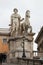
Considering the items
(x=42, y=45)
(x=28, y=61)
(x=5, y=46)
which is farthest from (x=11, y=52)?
(x=42, y=45)

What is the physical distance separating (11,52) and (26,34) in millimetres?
1951

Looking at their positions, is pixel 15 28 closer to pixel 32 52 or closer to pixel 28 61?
pixel 32 52

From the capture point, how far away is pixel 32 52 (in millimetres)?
35656

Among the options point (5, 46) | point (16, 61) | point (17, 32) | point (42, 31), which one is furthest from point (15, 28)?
point (42, 31)

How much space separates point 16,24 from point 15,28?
41 cm

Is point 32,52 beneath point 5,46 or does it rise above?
above

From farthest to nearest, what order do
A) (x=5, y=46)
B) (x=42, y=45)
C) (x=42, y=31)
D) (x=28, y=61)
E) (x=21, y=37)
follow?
1. (x=42, y=45)
2. (x=42, y=31)
3. (x=5, y=46)
4. (x=21, y=37)
5. (x=28, y=61)

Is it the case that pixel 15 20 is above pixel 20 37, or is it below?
above

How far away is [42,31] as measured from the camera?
2557 inches

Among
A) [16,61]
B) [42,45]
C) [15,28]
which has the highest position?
[15,28]

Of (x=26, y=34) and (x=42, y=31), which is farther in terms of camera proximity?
(x=42, y=31)

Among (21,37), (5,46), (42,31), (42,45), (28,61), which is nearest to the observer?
(28,61)

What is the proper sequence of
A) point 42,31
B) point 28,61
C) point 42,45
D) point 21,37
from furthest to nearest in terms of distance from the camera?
point 42,45 → point 42,31 → point 21,37 → point 28,61

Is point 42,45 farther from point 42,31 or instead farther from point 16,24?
point 16,24
